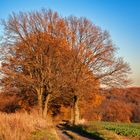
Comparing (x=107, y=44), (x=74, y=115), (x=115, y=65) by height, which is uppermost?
(x=107, y=44)

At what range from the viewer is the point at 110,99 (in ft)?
282

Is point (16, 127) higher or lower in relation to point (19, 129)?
higher

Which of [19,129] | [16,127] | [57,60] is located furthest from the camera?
[57,60]

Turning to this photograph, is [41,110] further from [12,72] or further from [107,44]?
[107,44]

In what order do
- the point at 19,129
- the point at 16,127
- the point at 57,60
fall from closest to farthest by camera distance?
1. the point at 19,129
2. the point at 16,127
3. the point at 57,60

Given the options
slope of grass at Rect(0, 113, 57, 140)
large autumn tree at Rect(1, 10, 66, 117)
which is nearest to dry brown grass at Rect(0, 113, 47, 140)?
slope of grass at Rect(0, 113, 57, 140)

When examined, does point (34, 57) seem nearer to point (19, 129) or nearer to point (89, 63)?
point (89, 63)

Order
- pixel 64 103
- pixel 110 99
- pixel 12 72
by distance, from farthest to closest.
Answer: pixel 110 99 → pixel 64 103 → pixel 12 72

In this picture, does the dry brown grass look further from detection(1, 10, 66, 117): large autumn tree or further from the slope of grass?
detection(1, 10, 66, 117): large autumn tree

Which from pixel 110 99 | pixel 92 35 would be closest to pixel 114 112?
pixel 110 99

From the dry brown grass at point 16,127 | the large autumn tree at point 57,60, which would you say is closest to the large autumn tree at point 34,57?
the large autumn tree at point 57,60

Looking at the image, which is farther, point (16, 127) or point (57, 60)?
point (57, 60)

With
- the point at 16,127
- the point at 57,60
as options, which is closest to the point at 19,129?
the point at 16,127

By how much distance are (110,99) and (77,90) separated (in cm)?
4062
